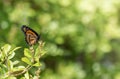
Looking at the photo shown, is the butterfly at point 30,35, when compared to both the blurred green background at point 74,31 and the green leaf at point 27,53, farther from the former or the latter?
the blurred green background at point 74,31

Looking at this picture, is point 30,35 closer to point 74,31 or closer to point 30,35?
point 30,35

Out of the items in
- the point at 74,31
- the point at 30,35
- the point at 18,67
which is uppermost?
the point at 30,35

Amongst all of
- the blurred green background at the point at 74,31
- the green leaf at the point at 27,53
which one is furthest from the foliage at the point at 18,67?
the blurred green background at the point at 74,31

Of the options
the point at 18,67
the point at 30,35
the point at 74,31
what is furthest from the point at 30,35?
the point at 74,31

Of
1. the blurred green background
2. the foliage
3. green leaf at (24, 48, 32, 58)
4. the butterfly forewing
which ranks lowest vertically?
the blurred green background

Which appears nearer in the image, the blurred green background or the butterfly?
the butterfly

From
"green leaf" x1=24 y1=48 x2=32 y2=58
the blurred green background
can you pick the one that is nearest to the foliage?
"green leaf" x1=24 y1=48 x2=32 y2=58

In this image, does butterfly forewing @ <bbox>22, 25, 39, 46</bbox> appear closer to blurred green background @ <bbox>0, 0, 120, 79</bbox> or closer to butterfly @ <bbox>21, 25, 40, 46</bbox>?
butterfly @ <bbox>21, 25, 40, 46</bbox>
